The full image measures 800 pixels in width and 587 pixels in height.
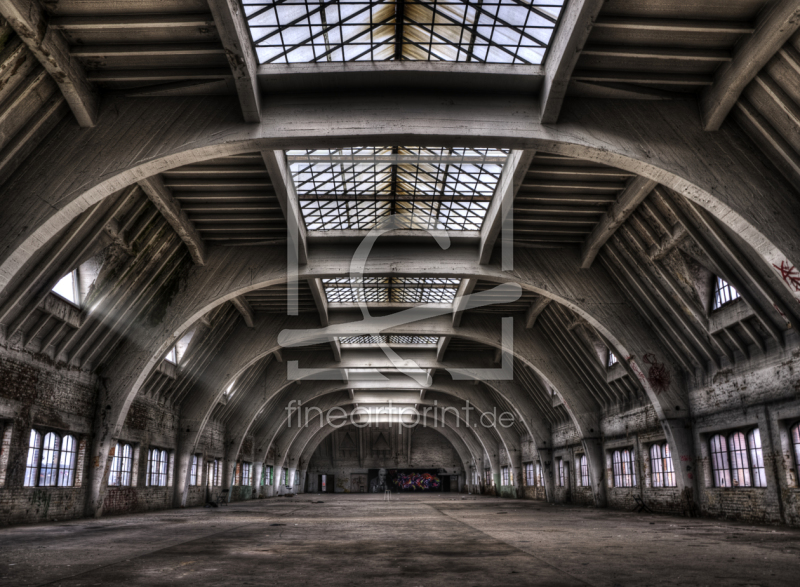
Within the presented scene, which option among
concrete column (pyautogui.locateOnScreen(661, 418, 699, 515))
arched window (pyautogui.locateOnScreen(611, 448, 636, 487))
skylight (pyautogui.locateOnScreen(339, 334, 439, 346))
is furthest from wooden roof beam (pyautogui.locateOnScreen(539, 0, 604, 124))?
skylight (pyautogui.locateOnScreen(339, 334, 439, 346))

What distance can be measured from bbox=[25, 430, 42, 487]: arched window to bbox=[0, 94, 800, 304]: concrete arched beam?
316 inches

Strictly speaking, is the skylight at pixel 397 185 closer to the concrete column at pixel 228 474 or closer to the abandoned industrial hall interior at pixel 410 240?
the abandoned industrial hall interior at pixel 410 240

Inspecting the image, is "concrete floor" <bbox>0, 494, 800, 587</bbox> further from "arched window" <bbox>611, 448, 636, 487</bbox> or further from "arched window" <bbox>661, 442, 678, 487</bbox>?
"arched window" <bbox>611, 448, 636, 487</bbox>

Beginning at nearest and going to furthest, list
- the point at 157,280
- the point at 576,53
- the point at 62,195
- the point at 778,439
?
the point at 576,53 < the point at 62,195 < the point at 778,439 < the point at 157,280

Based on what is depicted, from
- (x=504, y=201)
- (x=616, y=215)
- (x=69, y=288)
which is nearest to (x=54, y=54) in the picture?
(x=69, y=288)

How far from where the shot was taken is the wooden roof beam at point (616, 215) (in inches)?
626

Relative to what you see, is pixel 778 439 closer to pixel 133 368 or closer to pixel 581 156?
pixel 581 156

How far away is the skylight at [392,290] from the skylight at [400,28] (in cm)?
1245

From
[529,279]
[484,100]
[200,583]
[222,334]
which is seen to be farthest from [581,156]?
[222,334]

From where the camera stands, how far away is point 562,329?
26.2 m

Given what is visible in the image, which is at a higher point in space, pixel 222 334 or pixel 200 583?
pixel 222 334

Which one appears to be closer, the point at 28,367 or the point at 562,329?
the point at 28,367

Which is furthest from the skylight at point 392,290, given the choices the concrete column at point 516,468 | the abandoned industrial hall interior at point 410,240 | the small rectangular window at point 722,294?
the concrete column at point 516,468

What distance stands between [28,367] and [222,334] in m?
10.5
